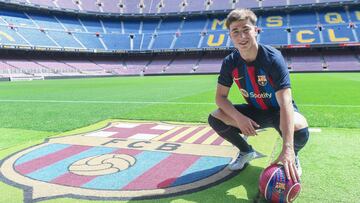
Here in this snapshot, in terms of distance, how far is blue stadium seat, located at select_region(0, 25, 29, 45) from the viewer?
44781mm

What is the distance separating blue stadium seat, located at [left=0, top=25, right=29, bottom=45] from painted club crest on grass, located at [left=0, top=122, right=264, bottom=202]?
4547cm

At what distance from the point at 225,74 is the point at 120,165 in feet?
5.83

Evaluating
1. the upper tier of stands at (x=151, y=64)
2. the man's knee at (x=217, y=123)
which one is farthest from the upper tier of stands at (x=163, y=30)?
the man's knee at (x=217, y=123)

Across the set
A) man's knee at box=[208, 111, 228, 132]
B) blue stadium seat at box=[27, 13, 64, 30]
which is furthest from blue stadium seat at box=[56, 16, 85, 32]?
man's knee at box=[208, 111, 228, 132]

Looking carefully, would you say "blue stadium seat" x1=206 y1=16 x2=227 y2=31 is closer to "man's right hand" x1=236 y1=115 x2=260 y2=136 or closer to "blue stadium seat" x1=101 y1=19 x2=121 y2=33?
"blue stadium seat" x1=101 y1=19 x2=121 y2=33

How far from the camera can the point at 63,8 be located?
5778cm

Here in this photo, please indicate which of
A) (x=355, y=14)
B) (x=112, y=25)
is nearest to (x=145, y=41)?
(x=112, y=25)

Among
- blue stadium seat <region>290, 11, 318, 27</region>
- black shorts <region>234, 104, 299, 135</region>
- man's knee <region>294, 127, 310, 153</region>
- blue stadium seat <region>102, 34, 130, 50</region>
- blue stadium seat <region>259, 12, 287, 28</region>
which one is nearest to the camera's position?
man's knee <region>294, 127, 310, 153</region>

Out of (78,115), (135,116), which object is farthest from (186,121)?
(78,115)

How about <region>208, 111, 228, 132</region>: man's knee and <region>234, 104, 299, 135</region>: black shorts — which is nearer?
<region>234, 104, 299, 135</region>: black shorts

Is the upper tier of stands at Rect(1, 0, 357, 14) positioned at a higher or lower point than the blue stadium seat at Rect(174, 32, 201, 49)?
higher

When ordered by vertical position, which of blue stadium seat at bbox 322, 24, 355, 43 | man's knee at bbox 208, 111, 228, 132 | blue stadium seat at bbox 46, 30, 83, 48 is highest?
blue stadium seat at bbox 46, 30, 83, 48

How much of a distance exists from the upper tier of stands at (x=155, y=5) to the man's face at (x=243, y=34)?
189 ft

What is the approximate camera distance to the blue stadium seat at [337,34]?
48.1m
